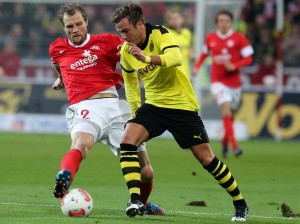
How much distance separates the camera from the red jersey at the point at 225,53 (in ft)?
56.7

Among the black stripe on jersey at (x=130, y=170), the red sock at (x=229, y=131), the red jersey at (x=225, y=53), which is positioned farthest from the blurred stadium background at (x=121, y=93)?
the black stripe on jersey at (x=130, y=170)

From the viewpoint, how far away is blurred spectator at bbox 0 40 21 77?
23719 mm

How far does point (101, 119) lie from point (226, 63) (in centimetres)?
836

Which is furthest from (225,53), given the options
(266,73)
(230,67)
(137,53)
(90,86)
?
(137,53)

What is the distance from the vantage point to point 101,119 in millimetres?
9172

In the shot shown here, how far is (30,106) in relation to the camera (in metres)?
23.2

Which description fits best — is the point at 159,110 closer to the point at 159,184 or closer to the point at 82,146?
the point at 82,146

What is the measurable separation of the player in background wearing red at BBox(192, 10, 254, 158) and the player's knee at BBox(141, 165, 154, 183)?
25.1 ft

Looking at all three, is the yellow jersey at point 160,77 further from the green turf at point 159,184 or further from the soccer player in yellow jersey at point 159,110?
the green turf at point 159,184

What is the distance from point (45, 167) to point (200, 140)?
247 inches

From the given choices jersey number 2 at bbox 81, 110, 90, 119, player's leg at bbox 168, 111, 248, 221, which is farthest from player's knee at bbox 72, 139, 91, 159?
player's leg at bbox 168, 111, 248, 221

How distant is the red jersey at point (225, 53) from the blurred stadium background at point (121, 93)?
4918 millimetres

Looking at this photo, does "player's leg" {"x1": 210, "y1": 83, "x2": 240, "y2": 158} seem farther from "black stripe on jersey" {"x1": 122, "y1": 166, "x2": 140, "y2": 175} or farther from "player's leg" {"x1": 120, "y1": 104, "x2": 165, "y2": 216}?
"black stripe on jersey" {"x1": 122, "y1": 166, "x2": 140, "y2": 175}

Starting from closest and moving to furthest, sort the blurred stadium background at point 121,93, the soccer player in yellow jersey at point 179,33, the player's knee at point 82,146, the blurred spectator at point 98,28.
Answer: the player's knee at point 82,146
the soccer player in yellow jersey at point 179,33
the blurred stadium background at point 121,93
the blurred spectator at point 98,28
